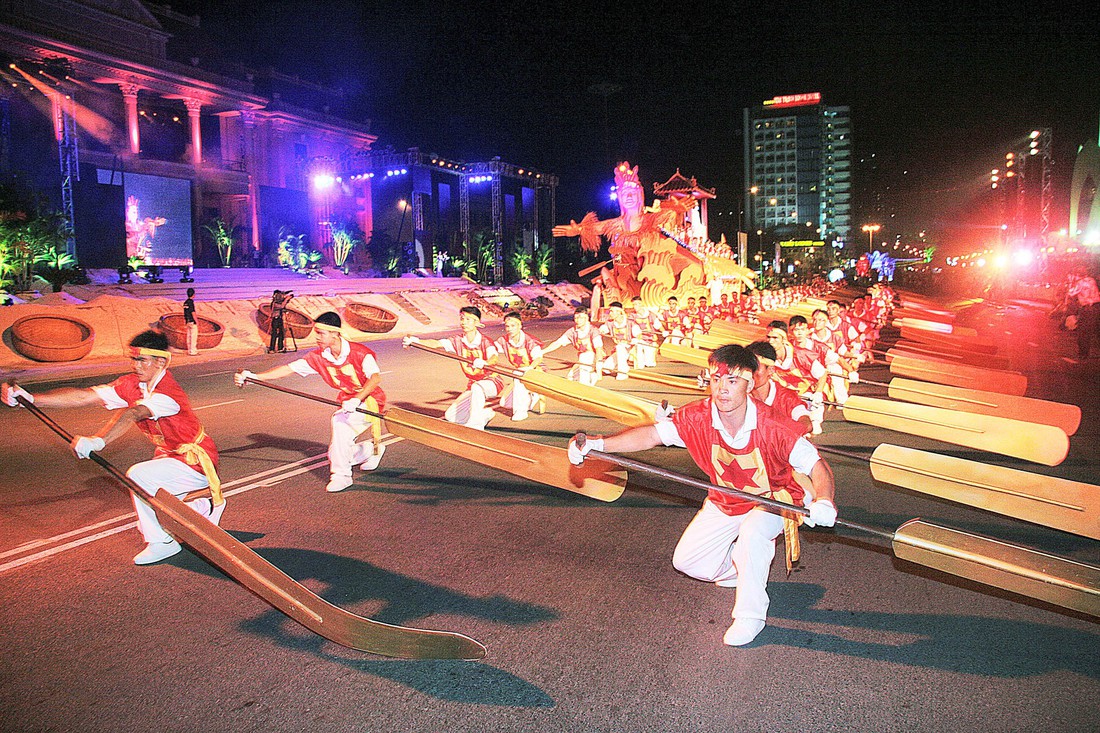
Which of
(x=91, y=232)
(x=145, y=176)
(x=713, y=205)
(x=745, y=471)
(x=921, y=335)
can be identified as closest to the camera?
(x=745, y=471)

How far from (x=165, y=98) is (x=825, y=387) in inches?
1510

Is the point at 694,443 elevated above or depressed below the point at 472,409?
above

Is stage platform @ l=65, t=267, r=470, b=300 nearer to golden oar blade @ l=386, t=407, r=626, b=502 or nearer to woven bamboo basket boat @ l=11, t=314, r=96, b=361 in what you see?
woven bamboo basket boat @ l=11, t=314, r=96, b=361

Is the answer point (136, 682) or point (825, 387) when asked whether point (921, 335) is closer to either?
point (825, 387)

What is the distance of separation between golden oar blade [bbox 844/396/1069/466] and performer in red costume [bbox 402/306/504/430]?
4583 millimetres

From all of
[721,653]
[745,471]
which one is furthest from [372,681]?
[745,471]

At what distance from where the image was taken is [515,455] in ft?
20.6

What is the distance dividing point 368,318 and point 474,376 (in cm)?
1650

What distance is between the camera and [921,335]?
18.9 meters

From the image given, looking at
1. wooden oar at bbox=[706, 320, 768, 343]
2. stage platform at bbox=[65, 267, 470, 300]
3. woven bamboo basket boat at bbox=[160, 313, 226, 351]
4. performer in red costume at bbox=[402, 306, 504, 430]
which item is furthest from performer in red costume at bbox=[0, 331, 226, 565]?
stage platform at bbox=[65, 267, 470, 300]

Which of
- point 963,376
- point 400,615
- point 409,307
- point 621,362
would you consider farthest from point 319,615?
point 409,307

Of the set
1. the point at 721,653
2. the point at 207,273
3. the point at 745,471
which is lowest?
the point at 721,653

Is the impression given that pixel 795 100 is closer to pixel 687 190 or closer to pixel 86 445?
pixel 687 190

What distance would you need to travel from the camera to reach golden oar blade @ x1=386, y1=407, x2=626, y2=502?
5477 mm
